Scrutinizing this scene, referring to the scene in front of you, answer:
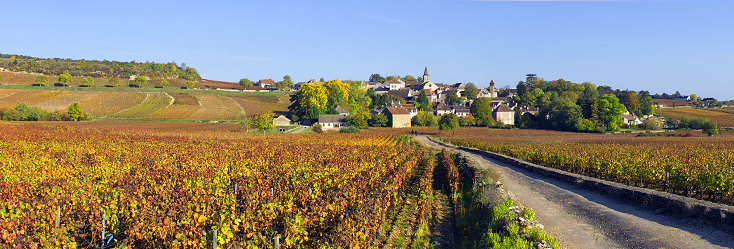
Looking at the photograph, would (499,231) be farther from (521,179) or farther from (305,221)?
(521,179)

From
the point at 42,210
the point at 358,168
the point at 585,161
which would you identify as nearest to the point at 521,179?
the point at 585,161

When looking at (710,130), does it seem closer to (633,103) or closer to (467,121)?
(467,121)

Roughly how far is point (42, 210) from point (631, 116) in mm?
129701

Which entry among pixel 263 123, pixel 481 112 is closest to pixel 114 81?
pixel 263 123

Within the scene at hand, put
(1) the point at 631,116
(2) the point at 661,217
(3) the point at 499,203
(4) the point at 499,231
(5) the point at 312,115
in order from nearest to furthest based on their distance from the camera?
(4) the point at 499,231 → (2) the point at 661,217 → (3) the point at 499,203 → (5) the point at 312,115 → (1) the point at 631,116

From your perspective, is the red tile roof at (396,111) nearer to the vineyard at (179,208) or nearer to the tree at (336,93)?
the tree at (336,93)

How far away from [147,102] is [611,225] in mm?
121931

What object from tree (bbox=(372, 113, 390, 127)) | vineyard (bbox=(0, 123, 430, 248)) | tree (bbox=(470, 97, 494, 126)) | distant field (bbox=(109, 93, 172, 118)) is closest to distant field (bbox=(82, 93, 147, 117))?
distant field (bbox=(109, 93, 172, 118))

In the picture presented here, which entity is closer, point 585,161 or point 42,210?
point 42,210

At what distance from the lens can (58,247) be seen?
7.20m

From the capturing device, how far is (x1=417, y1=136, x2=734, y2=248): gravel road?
9438 millimetres

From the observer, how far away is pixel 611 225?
436 inches

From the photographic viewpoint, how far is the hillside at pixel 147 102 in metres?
99.4

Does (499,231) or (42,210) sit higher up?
(42,210)
